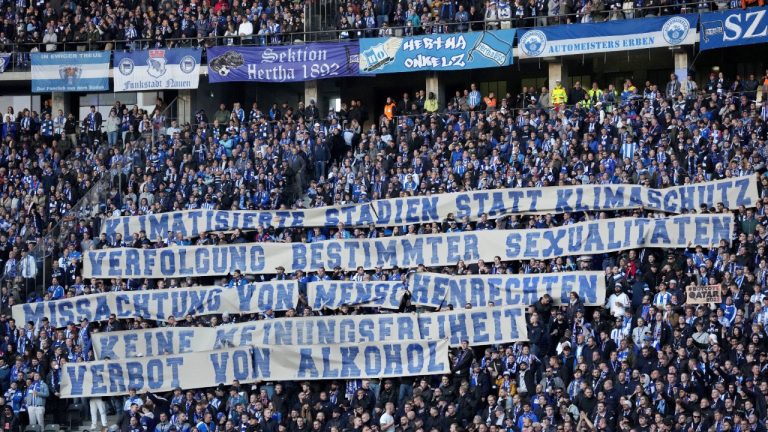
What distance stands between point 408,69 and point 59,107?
10.2 m

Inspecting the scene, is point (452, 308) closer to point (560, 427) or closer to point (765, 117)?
point (560, 427)

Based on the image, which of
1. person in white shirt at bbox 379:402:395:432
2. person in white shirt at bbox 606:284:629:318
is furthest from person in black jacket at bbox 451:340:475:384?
person in white shirt at bbox 606:284:629:318

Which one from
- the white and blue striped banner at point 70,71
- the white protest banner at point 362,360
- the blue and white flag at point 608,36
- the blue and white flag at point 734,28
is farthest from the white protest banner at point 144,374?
the white and blue striped banner at point 70,71

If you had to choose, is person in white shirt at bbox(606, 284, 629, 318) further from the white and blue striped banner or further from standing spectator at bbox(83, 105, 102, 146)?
the white and blue striped banner

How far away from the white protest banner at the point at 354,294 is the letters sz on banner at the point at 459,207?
2.28 meters

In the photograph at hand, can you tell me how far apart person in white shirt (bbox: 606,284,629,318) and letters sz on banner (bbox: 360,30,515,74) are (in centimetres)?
1081

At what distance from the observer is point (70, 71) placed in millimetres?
42062

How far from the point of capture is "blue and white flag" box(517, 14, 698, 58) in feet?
119

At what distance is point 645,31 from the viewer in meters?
36.6

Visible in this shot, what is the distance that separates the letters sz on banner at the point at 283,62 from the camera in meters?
39.3

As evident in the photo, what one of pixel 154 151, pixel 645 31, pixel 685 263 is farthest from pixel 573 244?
pixel 154 151

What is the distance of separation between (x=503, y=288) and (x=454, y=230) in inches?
91.0

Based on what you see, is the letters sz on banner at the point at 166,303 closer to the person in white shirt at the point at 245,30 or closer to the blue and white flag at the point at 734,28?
the person in white shirt at the point at 245,30

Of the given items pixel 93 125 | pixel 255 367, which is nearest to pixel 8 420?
pixel 255 367
